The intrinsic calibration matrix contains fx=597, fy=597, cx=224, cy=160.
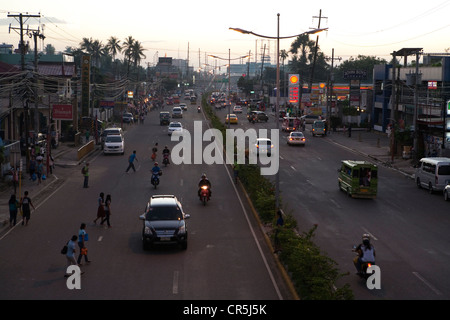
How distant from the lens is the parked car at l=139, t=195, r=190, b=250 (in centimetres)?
2031

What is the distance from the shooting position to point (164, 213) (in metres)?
21.5

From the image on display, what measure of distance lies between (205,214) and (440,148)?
2603 cm

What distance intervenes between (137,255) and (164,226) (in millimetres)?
1340

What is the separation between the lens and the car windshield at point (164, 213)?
69.8 feet

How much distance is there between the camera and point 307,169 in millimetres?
43531

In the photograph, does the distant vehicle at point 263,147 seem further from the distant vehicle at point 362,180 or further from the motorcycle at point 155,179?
the distant vehicle at point 362,180

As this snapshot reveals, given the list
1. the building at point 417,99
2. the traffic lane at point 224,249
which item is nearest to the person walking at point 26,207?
the traffic lane at point 224,249

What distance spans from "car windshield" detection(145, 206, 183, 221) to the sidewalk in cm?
662

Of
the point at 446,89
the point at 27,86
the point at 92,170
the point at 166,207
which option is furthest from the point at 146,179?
the point at 446,89

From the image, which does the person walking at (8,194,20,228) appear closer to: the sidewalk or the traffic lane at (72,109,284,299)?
the sidewalk

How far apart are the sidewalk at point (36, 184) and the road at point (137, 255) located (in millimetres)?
1101

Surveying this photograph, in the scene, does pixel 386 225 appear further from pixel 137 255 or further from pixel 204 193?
pixel 137 255

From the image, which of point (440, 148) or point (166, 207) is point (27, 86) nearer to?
point (166, 207)

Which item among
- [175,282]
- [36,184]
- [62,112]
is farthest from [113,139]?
[175,282]
